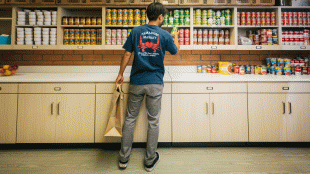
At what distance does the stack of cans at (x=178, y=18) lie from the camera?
250 cm

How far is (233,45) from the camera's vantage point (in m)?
2.47

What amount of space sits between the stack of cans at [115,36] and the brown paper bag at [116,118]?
96cm

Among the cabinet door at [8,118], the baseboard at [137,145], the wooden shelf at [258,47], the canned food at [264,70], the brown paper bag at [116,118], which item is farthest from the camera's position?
the canned food at [264,70]

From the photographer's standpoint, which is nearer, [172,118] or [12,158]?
[12,158]

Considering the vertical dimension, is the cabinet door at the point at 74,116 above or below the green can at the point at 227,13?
below

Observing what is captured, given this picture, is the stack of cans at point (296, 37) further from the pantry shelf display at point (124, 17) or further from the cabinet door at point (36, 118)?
the cabinet door at point (36, 118)

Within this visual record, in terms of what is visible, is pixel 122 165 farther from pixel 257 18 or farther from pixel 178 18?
pixel 257 18

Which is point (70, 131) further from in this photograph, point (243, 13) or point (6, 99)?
point (243, 13)

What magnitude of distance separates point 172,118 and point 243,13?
1.83 m

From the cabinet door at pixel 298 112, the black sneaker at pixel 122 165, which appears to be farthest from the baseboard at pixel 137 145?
the black sneaker at pixel 122 165

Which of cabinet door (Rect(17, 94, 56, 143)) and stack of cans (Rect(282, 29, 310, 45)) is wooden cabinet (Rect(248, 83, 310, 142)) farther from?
cabinet door (Rect(17, 94, 56, 143))

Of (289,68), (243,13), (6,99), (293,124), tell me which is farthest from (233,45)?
(6,99)

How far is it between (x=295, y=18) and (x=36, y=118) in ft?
12.0

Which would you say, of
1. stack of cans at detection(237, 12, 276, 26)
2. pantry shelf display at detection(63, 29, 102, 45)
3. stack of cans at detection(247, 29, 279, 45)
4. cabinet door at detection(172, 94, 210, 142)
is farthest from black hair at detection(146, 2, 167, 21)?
stack of cans at detection(247, 29, 279, 45)
